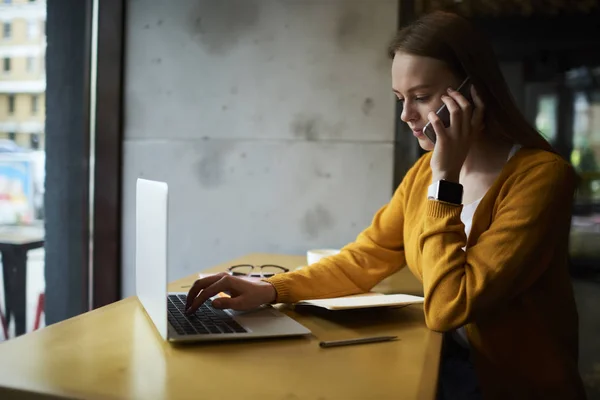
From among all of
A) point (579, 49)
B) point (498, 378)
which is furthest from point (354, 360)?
point (579, 49)

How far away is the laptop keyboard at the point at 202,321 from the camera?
3.12 ft

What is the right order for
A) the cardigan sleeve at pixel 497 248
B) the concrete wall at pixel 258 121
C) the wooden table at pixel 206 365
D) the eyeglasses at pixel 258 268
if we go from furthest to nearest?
1. the concrete wall at pixel 258 121
2. the eyeglasses at pixel 258 268
3. the cardigan sleeve at pixel 497 248
4. the wooden table at pixel 206 365

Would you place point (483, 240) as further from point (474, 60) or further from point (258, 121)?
point (258, 121)

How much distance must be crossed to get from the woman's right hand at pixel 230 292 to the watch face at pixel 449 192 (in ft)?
1.39

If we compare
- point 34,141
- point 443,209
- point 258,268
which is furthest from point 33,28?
point 443,209

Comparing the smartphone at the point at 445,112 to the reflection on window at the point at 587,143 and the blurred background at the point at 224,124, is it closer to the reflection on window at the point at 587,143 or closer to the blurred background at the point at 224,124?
the blurred background at the point at 224,124

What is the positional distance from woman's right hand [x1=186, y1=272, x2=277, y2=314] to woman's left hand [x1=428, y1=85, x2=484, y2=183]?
1.44 ft

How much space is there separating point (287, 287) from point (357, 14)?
1368 mm

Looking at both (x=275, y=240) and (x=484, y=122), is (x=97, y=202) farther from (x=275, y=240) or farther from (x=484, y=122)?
(x=484, y=122)

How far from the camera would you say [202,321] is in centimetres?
101

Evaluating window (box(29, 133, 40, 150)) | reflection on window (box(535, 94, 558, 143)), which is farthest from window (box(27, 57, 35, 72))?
reflection on window (box(535, 94, 558, 143))

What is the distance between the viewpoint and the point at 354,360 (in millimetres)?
866

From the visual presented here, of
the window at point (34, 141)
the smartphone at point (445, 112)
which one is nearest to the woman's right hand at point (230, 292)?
the smartphone at point (445, 112)

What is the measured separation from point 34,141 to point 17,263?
54 centimetres
